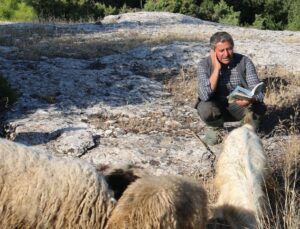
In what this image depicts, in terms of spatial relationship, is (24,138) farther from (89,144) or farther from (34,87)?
(34,87)

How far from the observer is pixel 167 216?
3.37m

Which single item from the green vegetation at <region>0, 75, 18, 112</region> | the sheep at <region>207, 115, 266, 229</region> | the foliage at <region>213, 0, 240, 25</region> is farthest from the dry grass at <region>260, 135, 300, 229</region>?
the foliage at <region>213, 0, 240, 25</region>

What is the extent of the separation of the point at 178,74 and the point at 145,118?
2.34 metres

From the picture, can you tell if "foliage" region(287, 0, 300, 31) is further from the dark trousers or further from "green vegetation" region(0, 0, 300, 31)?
the dark trousers

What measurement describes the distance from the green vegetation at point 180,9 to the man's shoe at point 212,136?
47.2 ft

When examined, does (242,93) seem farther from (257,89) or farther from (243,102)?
(257,89)

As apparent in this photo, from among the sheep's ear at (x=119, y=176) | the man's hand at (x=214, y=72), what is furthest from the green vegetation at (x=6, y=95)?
the sheep's ear at (x=119, y=176)

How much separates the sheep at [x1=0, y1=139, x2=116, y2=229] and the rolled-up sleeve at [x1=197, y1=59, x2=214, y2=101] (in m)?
3.41

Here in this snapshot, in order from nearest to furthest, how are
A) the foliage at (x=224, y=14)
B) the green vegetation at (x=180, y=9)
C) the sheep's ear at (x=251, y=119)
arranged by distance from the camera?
1. the sheep's ear at (x=251, y=119)
2. the green vegetation at (x=180, y=9)
3. the foliage at (x=224, y=14)

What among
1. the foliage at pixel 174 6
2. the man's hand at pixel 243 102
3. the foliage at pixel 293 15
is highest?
the man's hand at pixel 243 102

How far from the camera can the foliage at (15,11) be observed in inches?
922

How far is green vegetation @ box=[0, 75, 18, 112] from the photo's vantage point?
7.90 meters

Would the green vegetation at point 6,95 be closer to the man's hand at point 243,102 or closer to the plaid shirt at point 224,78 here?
the plaid shirt at point 224,78

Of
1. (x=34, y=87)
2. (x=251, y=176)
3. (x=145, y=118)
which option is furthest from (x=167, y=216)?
(x=34, y=87)
